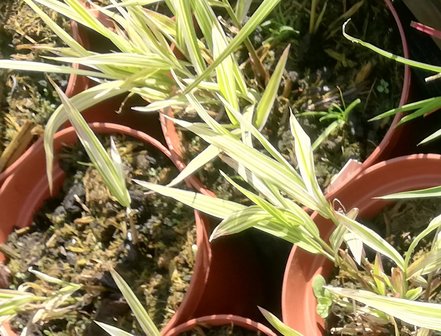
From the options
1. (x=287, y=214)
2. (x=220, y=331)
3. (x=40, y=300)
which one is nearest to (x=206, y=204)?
(x=287, y=214)

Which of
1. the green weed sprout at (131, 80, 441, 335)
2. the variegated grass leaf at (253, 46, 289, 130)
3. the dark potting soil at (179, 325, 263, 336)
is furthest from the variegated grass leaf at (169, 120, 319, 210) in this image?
the dark potting soil at (179, 325, 263, 336)

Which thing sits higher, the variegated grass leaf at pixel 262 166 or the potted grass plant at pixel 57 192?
the variegated grass leaf at pixel 262 166

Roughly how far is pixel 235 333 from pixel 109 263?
0.68ft

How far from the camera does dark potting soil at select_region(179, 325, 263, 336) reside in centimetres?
84

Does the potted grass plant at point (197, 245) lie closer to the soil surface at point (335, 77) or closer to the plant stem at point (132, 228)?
the plant stem at point (132, 228)

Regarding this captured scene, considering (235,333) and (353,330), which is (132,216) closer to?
(235,333)

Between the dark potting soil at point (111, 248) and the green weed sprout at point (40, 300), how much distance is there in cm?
2

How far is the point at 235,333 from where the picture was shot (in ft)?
2.76

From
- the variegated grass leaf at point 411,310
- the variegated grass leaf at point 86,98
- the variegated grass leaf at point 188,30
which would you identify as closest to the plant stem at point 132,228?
the variegated grass leaf at point 86,98

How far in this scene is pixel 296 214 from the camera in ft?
2.33

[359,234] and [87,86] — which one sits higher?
[87,86]

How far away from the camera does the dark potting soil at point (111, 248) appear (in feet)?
2.98

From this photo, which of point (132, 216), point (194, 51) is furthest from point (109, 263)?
point (194, 51)

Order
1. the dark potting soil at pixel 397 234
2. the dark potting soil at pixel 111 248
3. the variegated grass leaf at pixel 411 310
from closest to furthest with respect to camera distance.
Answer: the variegated grass leaf at pixel 411 310, the dark potting soil at pixel 397 234, the dark potting soil at pixel 111 248
